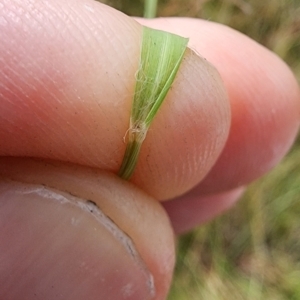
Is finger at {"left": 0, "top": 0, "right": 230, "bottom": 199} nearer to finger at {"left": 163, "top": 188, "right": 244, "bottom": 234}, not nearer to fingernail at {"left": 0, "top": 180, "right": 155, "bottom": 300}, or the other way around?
fingernail at {"left": 0, "top": 180, "right": 155, "bottom": 300}

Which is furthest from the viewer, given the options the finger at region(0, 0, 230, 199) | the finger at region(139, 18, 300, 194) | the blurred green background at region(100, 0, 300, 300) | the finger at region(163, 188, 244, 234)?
the blurred green background at region(100, 0, 300, 300)

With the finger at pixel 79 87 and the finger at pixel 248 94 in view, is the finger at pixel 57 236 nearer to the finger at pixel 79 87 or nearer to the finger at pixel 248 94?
the finger at pixel 79 87

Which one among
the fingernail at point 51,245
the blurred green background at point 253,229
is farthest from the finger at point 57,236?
the blurred green background at point 253,229

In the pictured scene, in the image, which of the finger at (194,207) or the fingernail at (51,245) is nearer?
the fingernail at (51,245)

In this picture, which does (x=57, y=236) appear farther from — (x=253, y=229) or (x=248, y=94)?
(x=253, y=229)

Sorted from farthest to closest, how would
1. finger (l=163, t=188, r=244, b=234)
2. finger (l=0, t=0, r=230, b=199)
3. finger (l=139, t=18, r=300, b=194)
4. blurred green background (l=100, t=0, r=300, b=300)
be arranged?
blurred green background (l=100, t=0, r=300, b=300) → finger (l=163, t=188, r=244, b=234) → finger (l=139, t=18, r=300, b=194) → finger (l=0, t=0, r=230, b=199)

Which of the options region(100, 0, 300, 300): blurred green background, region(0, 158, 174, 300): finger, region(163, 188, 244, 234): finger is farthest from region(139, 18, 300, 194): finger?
region(100, 0, 300, 300): blurred green background

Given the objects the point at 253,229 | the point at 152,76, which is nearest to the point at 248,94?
the point at 152,76

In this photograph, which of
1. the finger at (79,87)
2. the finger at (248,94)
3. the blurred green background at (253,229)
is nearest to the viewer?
the finger at (79,87)
